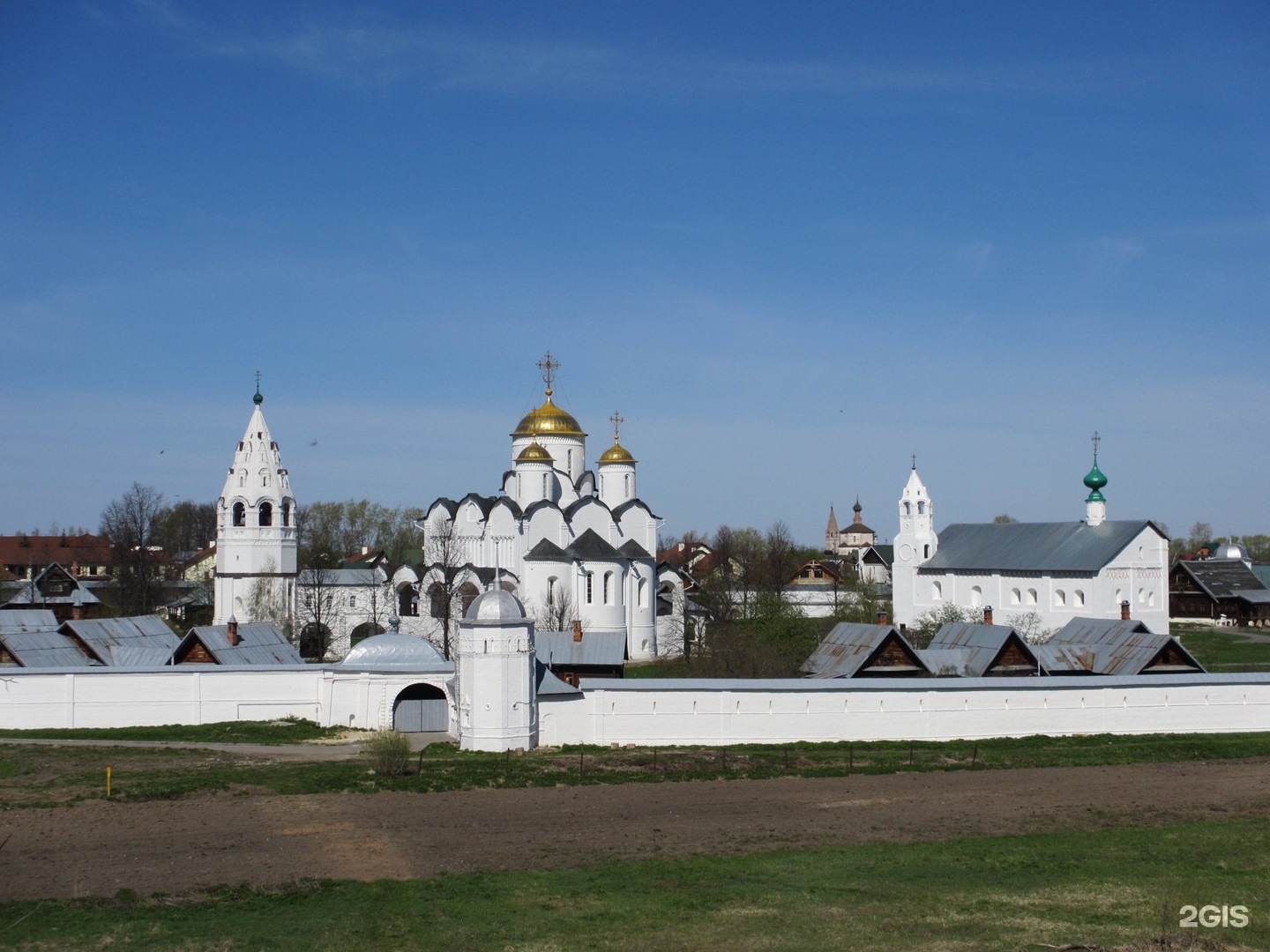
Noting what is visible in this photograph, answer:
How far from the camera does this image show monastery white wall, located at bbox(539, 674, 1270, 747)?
23.7 metres

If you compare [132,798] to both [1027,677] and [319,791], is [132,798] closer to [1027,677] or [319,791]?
[319,791]

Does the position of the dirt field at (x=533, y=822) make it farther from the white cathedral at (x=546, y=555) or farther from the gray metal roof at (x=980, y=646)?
the white cathedral at (x=546, y=555)

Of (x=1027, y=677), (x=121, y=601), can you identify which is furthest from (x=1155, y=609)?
(x=121, y=601)

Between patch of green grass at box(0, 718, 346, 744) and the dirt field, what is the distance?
5456mm

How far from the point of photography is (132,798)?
18.6m

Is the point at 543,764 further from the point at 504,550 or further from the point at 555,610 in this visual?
the point at 504,550

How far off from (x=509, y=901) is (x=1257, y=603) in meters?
52.1

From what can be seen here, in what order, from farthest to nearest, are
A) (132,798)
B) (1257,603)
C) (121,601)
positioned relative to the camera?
1. (1257,603)
2. (121,601)
3. (132,798)

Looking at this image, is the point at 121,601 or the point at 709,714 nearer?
the point at 709,714

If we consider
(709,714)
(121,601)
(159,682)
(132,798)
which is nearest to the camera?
(132,798)

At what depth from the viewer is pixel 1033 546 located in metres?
48.7

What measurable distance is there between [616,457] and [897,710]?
80.7 feet

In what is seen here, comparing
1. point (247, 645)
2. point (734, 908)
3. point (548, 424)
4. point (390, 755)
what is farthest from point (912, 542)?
point (734, 908)

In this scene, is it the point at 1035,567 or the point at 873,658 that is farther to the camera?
the point at 1035,567
